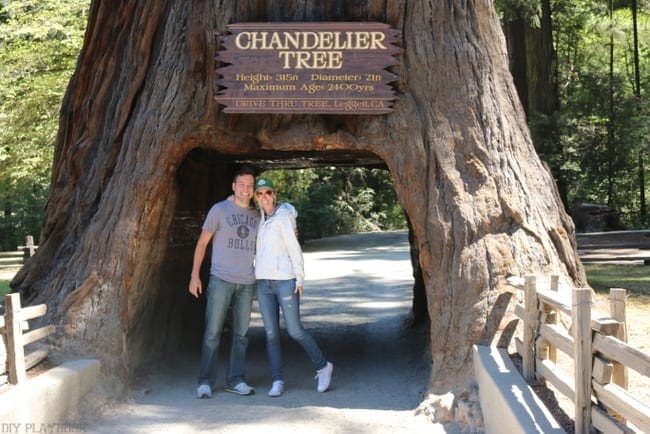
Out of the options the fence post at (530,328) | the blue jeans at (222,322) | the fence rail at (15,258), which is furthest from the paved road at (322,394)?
the fence rail at (15,258)

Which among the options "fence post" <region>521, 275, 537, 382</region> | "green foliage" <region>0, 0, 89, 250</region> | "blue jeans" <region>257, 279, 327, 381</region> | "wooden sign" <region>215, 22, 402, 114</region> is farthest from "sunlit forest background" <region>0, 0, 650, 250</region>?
"fence post" <region>521, 275, 537, 382</region>

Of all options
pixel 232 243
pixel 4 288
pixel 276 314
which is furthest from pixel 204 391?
pixel 4 288

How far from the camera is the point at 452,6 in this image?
315 inches

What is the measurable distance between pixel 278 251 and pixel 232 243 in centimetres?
47

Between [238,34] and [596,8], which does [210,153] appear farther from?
[596,8]

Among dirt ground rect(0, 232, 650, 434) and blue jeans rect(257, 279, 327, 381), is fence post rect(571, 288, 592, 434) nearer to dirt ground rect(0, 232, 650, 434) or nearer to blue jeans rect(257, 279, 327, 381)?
dirt ground rect(0, 232, 650, 434)

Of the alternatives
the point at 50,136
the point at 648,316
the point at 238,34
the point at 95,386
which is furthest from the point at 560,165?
the point at 95,386

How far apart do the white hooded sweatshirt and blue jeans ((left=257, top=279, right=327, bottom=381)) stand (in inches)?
3.6

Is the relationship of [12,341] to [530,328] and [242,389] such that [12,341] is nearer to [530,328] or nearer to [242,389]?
[242,389]

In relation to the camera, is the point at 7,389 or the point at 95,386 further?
the point at 95,386

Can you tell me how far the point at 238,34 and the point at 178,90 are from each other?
80 cm

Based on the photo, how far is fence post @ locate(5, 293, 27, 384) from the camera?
5.96m

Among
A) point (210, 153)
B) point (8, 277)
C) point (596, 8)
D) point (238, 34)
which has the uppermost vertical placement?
point (596, 8)

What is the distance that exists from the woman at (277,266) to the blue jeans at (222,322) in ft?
0.69
